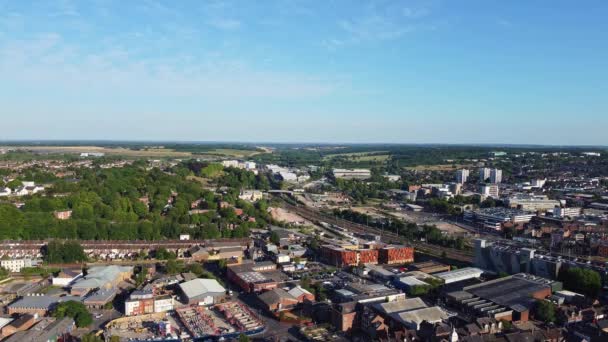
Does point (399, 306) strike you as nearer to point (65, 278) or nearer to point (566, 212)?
point (65, 278)

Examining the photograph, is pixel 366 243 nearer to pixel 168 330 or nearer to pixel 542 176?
pixel 168 330

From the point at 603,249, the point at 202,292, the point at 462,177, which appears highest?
the point at 462,177

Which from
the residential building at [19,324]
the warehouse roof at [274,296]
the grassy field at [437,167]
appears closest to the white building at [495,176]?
the grassy field at [437,167]

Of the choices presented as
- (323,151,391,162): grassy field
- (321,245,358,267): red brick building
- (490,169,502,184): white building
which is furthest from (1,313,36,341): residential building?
(323,151,391,162): grassy field

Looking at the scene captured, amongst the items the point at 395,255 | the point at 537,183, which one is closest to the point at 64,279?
the point at 395,255

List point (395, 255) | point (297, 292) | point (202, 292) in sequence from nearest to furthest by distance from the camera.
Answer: point (202, 292)
point (297, 292)
point (395, 255)

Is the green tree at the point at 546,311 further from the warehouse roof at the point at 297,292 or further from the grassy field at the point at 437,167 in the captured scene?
the grassy field at the point at 437,167

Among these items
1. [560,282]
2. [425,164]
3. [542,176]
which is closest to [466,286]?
[560,282]

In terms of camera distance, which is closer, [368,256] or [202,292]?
[202,292]
